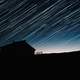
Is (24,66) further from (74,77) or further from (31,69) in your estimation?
(74,77)

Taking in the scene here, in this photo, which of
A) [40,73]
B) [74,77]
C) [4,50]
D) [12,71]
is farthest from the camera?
[4,50]

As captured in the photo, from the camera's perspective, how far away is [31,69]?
4.33 m

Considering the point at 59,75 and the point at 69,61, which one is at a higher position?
the point at 69,61

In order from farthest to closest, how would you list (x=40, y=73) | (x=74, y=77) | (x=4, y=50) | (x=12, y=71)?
1. (x=4, y=50)
2. (x=12, y=71)
3. (x=40, y=73)
4. (x=74, y=77)

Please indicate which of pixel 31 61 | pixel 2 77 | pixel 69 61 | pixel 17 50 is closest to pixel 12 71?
pixel 2 77

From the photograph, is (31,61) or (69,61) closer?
(69,61)

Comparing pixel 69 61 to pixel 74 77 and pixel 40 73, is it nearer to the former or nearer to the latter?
pixel 74 77

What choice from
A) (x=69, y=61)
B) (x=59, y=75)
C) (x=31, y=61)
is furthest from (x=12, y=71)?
(x=69, y=61)

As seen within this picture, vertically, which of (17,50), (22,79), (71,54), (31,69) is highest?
(17,50)

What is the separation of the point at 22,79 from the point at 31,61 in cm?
59

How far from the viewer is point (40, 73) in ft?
13.8

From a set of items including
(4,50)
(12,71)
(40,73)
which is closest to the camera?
(40,73)

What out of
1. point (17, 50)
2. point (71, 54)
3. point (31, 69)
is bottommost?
point (31, 69)

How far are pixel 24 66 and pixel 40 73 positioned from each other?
507 millimetres
